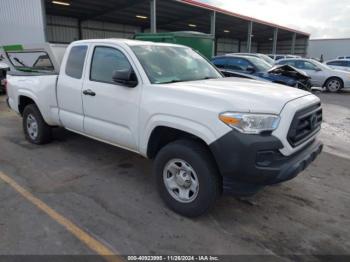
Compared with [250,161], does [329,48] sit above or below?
above

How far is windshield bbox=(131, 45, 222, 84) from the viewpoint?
373 centimetres

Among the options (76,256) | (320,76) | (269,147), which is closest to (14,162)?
(76,256)

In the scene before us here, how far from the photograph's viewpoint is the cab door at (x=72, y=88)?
4.49 meters

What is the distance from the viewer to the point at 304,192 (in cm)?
400

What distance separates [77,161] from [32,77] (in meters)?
1.77

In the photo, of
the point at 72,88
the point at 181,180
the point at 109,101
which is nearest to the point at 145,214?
the point at 181,180

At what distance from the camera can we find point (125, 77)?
11.5 feet

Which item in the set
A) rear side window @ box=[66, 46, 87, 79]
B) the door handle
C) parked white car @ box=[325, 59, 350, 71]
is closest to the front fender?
the door handle

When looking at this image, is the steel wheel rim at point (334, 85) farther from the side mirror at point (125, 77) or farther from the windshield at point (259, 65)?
the side mirror at point (125, 77)

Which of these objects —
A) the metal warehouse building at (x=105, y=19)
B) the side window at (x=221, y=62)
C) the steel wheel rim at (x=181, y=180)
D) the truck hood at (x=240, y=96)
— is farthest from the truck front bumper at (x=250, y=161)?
the metal warehouse building at (x=105, y=19)

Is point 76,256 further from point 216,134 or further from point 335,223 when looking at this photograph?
point 335,223

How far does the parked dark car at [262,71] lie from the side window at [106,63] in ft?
21.7

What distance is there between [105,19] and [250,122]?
95.8 feet

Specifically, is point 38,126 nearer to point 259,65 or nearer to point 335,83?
point 259,65
